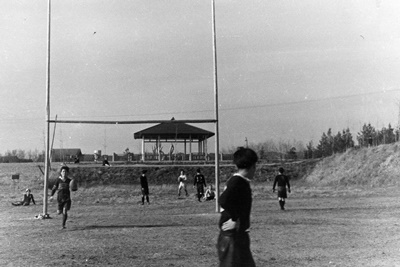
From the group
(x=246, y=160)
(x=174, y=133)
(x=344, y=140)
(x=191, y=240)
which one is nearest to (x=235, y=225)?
(x=246, y=160)

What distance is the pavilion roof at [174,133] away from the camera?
4562 cm

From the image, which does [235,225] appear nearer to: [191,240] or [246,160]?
[246,160]

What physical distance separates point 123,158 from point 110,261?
164 ft

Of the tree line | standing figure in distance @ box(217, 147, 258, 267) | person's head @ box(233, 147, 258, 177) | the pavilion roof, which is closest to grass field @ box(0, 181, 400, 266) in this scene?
standing figure in distance @ box(217, 147, 258, 267)

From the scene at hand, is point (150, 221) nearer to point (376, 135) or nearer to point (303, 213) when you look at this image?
point (303, 213)

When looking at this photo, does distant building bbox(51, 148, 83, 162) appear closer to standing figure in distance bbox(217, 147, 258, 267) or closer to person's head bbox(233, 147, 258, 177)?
person's head bbox(233, 147, 258, 177)

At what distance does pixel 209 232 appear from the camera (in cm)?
1235

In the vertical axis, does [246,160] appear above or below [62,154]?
below

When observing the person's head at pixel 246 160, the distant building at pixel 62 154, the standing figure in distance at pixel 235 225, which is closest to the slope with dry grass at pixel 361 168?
the person's head at pixel 246 160

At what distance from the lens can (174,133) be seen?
1790 inches

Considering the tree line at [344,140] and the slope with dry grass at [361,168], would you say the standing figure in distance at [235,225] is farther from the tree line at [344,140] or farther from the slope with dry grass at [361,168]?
the tree line at [344,140]

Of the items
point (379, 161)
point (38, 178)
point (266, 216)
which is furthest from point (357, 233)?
point (38, 178)

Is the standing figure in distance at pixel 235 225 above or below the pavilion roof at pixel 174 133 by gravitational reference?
below

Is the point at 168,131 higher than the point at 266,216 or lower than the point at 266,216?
higher
